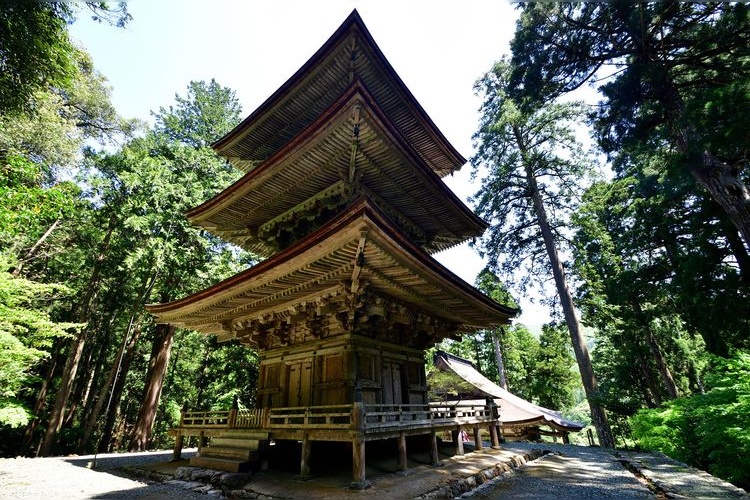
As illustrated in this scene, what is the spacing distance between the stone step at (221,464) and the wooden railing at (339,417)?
0.76 meters

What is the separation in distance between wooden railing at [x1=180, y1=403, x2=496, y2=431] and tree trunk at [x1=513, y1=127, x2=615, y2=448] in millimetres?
5905

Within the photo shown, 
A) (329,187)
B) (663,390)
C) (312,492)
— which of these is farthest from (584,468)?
(663,390)

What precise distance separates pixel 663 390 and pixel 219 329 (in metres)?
30.5

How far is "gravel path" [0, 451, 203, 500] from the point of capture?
21.6 feet

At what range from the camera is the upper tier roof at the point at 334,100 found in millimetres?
9438

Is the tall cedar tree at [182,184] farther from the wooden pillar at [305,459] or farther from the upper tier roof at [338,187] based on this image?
the wooden pillar at [305,459]

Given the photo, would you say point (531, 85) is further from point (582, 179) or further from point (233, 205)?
point (233, 205)

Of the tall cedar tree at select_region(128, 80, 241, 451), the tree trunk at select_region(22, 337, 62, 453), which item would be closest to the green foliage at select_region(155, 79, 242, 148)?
the tall cedar tree at select_region(128, 80, 241, 451)

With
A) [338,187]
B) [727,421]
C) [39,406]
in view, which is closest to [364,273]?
[338,187]

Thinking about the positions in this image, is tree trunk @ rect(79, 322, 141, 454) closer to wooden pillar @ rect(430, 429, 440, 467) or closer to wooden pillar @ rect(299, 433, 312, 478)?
wooden pillar @ rect(299, 433, 312, 478)

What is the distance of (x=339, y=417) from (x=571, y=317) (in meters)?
11.7

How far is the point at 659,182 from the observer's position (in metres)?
13.3

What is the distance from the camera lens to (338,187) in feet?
29.6

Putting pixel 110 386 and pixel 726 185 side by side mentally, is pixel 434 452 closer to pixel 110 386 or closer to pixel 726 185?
pixel 726 185
